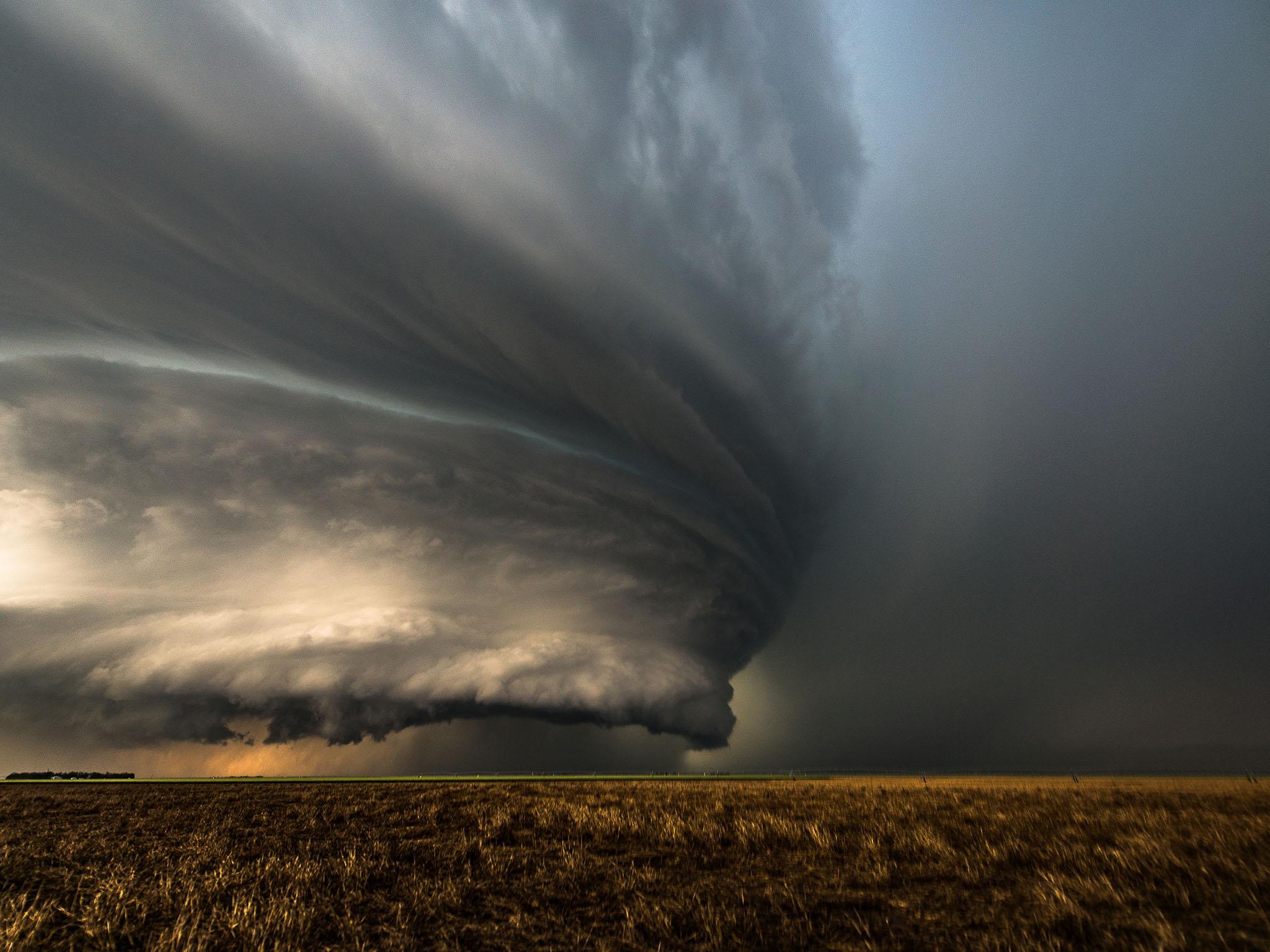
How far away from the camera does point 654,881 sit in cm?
1555

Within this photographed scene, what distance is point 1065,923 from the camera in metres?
11.1

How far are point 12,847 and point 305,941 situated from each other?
20280mm

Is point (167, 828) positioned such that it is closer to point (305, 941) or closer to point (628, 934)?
point (305, 941)

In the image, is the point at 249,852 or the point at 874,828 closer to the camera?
the point at 249,852

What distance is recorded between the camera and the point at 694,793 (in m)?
44.4

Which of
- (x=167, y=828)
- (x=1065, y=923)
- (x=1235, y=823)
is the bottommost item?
(x=1235, y=823)

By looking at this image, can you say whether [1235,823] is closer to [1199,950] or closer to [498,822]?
[1199,950]

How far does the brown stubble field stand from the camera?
36.7 ft

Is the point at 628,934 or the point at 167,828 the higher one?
Answer: the point at 167,828

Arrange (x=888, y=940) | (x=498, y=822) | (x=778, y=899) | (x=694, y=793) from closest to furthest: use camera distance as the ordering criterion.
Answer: (x=888, y=940) < (x=778, y=899) < (x=498, y=822) < (x=694, y=793)

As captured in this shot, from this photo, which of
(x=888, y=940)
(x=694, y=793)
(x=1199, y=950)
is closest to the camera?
(x=1199, y=950)

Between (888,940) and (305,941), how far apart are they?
1063 cm

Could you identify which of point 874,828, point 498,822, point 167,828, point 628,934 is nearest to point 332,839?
point 498,822

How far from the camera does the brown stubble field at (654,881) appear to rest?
1119 centimetres
